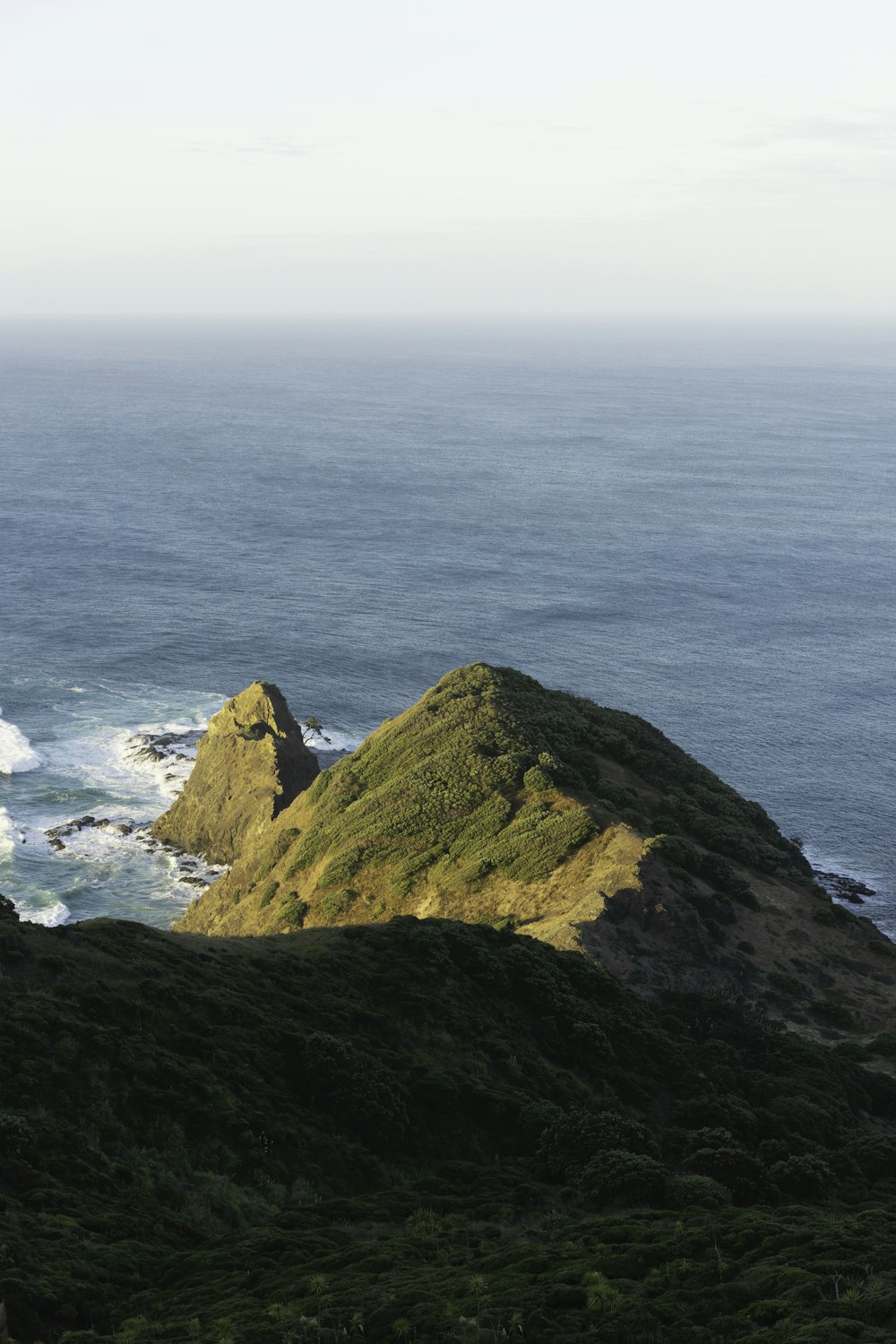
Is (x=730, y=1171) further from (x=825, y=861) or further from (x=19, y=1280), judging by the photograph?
(x=825, y=861)

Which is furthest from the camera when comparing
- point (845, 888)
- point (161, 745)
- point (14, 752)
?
point (161, 745)

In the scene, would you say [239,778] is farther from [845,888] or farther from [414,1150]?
[414,1150]

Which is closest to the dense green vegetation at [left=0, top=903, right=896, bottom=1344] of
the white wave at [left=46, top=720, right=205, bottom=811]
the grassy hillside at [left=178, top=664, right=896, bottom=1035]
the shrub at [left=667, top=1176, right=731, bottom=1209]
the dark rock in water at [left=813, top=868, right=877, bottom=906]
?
the shrub at [left=667, top=1176, right=731, bottom=1209]

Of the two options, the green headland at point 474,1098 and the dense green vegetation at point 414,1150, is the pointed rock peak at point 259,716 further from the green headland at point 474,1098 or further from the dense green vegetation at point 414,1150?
the dense green vegetation at point 414,1150

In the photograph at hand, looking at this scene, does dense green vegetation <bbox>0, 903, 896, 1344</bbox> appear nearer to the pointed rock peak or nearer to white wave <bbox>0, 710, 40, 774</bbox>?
the pointed rock peak

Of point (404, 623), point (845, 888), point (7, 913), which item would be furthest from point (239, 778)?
point (404, 623)

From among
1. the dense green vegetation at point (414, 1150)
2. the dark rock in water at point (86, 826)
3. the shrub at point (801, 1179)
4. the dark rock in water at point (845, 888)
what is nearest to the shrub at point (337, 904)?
the dense green vegetation at point (414, 1150)
